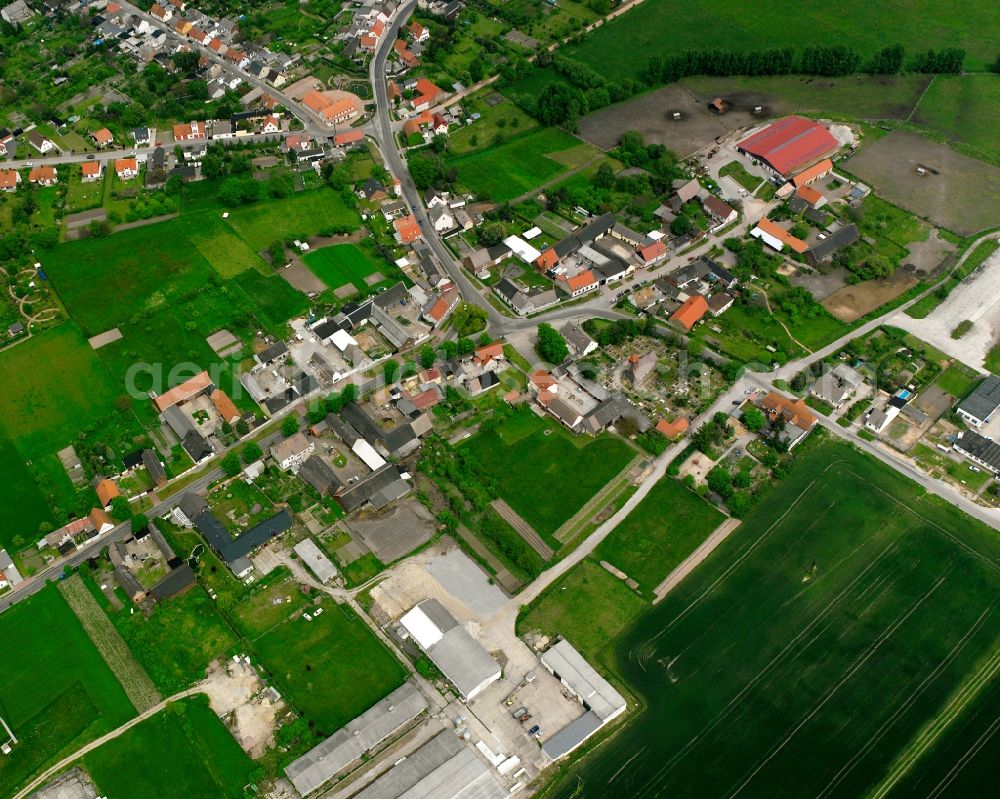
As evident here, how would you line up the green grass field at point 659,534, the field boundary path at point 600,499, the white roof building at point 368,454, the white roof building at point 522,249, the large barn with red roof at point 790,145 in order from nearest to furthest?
the green grass field at point 659,534 < the field boundary path at point 600,499 < the white roof building at point 368,454 < the white roof building at point 522,249 < the large barn with red roof at point 790,145

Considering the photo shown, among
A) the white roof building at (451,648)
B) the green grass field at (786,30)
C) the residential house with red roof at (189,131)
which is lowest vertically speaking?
the white roof building at (451,648)

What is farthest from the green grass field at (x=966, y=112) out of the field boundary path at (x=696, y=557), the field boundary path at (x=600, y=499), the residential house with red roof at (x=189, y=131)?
the residential house with red roof at (x=189, y=131)

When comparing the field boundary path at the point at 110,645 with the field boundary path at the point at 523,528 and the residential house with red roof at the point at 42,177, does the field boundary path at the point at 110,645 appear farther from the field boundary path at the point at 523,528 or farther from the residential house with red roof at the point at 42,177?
the residential house with red roof at the point at 42,177

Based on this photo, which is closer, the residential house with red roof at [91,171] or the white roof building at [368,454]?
the white roof building at [368,454]

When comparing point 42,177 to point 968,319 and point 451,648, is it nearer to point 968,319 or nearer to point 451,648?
point 451,648

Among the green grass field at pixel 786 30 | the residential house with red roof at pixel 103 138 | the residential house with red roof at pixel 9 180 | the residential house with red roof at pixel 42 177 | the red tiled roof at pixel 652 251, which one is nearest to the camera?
the red tiled roof at pixel 652 251

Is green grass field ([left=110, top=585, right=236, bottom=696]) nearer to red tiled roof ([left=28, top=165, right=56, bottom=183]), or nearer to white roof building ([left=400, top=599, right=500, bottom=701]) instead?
white roof building ([left=400, top=599, right=500, bottom=701])

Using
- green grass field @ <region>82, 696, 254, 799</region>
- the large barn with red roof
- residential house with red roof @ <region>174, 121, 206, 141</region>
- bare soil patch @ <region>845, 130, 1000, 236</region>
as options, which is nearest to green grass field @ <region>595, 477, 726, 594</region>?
green grass field @ <region>82, 696, 254, 799</region>
